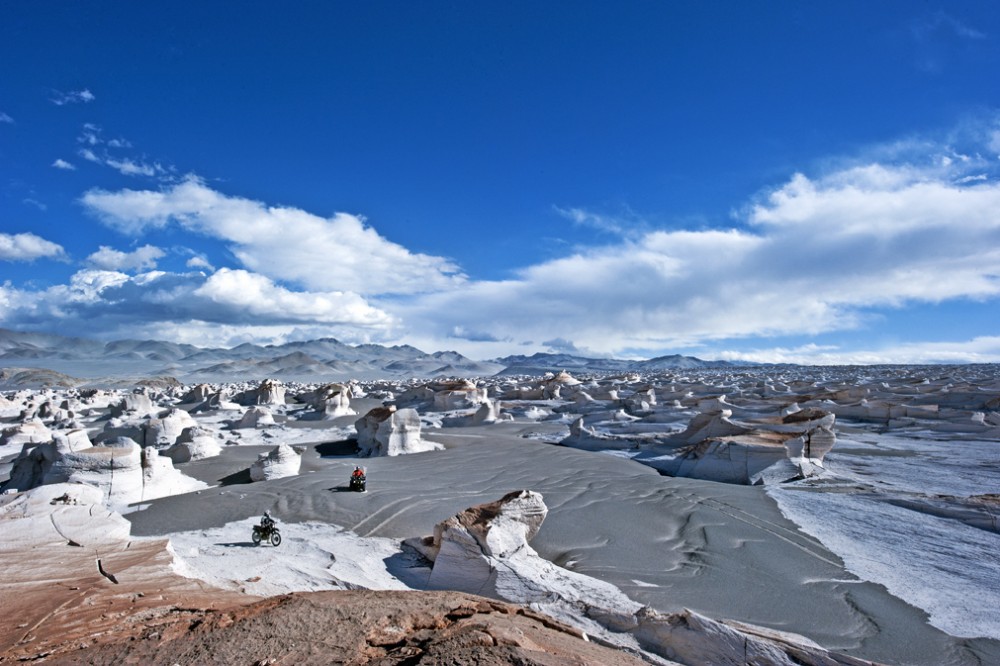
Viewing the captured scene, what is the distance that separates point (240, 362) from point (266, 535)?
13226 cm

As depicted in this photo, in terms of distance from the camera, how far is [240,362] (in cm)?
12656

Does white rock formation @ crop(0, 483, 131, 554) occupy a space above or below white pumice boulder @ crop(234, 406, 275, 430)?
above

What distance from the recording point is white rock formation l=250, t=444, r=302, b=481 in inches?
484

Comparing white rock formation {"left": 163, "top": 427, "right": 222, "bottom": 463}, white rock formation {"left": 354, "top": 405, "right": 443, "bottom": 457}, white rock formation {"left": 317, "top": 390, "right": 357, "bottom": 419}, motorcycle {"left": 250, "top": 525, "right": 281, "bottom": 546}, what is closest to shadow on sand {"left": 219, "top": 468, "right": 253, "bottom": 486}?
white rock formation {"left": 163, "top": 427, "right": 222, "bottom": 463}

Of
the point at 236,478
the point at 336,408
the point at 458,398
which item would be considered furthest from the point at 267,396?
the point at 236,478

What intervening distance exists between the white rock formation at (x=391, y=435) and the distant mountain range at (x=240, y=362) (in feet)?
305

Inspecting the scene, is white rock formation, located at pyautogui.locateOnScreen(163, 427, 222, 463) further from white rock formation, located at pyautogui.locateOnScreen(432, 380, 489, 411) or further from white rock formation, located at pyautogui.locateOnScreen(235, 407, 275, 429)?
white rock formation, located at pyautogui.locateOnScreen(432, 380, 489, 411)

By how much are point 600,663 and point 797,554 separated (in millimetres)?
5766

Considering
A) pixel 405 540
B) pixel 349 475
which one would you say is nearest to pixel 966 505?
pixel 405 540

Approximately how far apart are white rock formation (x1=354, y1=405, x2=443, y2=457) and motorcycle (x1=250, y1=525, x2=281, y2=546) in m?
8.35

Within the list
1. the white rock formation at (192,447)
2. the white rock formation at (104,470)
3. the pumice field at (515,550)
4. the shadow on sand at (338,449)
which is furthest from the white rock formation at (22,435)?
the shadow on sand at (338,449)

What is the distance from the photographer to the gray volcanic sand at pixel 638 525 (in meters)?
5.70

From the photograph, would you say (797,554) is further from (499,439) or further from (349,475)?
(499,439)

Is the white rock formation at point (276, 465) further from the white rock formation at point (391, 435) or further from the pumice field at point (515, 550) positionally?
the white rock formation at point (391, 435)
